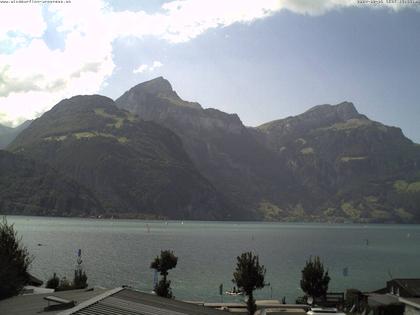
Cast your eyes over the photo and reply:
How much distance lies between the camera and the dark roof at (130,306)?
862 inches

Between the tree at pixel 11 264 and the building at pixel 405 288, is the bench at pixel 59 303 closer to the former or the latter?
the tree at pixel 11 264

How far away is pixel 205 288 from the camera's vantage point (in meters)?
107

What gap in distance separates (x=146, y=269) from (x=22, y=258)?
83.4 metres

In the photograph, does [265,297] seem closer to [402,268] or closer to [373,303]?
[373,303]

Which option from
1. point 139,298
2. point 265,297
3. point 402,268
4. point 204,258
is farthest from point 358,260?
point 139,298

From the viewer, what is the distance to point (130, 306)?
931 inches

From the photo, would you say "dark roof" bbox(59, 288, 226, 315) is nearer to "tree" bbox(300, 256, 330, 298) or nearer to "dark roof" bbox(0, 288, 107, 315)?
"dark roof" bbox(0, 288, 107, 315)

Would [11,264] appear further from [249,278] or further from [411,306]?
[411,306]

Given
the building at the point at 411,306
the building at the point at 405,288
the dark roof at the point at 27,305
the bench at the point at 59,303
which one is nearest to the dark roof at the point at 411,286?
the building at the point at 405,288

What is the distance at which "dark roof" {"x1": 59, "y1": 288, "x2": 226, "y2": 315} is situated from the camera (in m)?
21.9

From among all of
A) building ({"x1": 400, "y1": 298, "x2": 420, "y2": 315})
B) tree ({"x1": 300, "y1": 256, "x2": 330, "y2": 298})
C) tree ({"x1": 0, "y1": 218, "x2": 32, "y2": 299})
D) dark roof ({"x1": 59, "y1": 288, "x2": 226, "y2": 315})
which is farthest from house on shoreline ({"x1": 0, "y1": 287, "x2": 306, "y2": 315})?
tree ({"x1": 300, "y1": 256, "x2": 330, "y2": 298})

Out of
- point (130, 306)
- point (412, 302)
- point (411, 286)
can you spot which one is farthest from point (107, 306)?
point (411, 286)

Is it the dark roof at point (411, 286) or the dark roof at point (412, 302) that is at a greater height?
the dark roof at point (412, 302)

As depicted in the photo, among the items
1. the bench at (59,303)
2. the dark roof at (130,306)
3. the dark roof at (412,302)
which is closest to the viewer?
the dark roof at (130,306)
